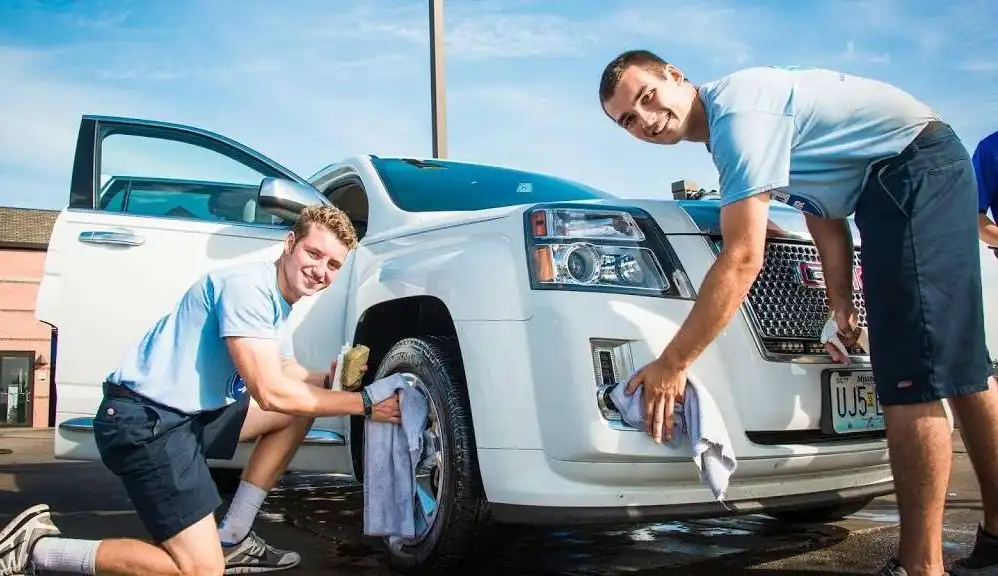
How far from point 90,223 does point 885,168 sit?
3.10 m

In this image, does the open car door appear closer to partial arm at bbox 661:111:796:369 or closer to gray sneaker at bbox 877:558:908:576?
Answer: partial arm at bbox 661:111:796:369

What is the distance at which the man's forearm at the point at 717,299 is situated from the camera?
90.1 inches

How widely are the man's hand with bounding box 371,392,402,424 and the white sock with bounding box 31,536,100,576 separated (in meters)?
0.89

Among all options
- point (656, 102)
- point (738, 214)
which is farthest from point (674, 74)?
point (738, 214)

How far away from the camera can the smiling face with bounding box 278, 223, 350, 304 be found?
2809mm

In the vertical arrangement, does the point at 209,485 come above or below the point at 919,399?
below

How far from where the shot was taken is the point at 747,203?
2.28 metres

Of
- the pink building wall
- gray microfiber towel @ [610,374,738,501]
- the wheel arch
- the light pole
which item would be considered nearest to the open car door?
the wheel arch

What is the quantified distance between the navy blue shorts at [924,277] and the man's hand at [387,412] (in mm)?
1392

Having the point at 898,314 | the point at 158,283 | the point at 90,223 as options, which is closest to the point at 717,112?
the point at 898,314

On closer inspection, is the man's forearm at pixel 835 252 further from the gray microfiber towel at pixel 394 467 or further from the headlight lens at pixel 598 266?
the gray microfiber towel at pixel 394 467

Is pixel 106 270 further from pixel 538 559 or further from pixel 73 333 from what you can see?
pixel 538 559

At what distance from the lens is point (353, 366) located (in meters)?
2.93

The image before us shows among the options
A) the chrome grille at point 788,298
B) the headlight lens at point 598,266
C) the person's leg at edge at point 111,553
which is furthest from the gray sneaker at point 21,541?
the chrome grille at point 788,298
